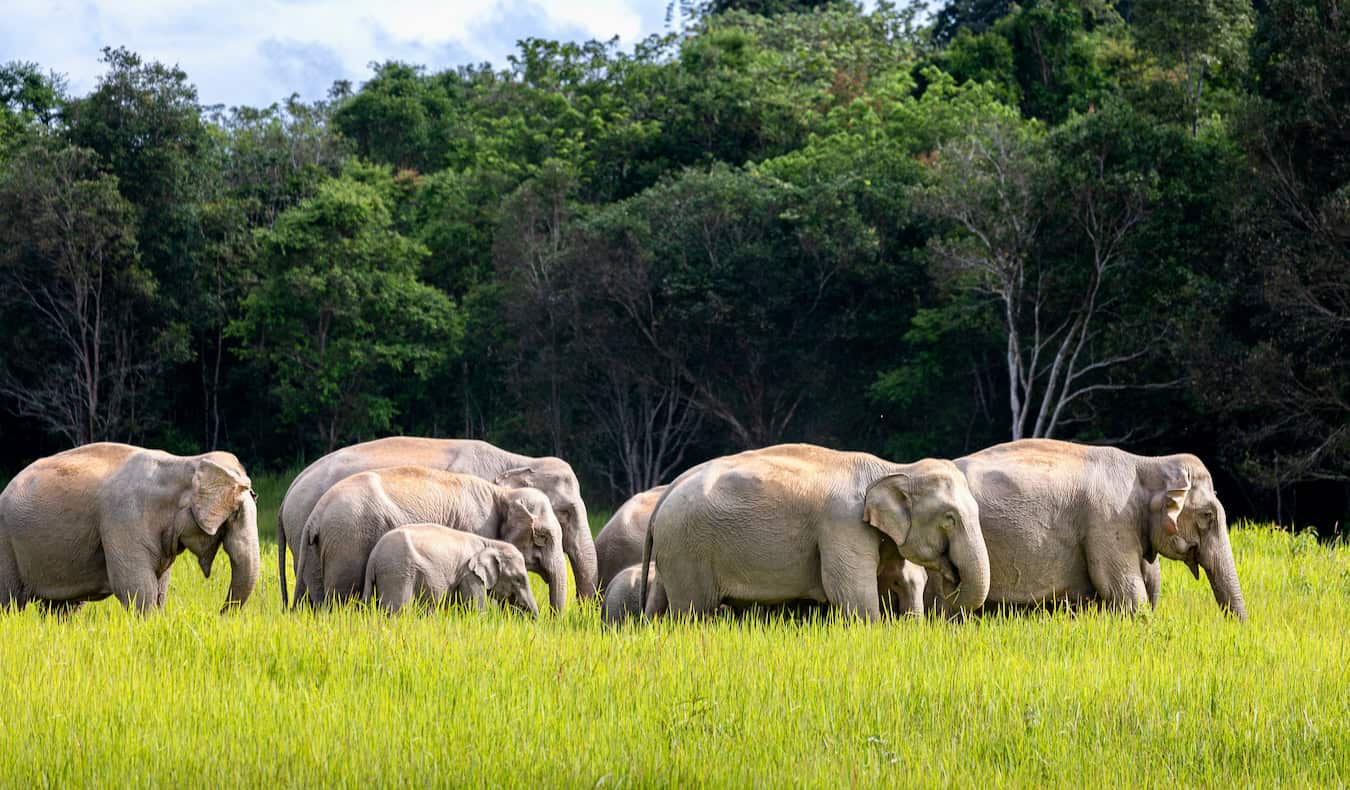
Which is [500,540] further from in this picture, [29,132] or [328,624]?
[29,132]

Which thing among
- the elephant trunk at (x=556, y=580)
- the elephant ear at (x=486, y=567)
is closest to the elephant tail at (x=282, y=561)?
the elephant ear at (x=486, y=567)

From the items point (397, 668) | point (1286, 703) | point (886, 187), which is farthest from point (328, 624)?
point (886, 187)

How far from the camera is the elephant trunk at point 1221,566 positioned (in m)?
10.3

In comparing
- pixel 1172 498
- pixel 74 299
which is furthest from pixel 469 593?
pixel 74 299

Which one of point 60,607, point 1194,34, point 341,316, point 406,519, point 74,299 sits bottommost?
Result: point 60,607

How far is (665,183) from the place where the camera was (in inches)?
1316

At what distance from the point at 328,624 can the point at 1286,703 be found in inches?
186

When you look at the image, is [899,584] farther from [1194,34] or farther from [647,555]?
[1194,34]

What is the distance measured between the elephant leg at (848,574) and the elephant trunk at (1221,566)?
2.35 metres

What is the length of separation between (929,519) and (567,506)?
4.15m

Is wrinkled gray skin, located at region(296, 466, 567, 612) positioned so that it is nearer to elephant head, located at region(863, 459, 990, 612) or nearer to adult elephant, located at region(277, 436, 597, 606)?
adult elephant, located at region(277, 436, 597, 606)

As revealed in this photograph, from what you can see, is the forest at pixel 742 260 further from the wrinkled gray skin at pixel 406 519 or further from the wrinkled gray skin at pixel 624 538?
the wrinkled gray skin at pixel 406 519

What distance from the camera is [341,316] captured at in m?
34.3

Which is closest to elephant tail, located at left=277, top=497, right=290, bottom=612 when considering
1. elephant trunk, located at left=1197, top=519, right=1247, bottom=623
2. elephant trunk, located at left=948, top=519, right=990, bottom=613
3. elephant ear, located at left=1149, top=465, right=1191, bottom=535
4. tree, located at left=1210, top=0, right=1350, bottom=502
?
elephant trunk, located at left=948, top=519, right=990, bottom=613
